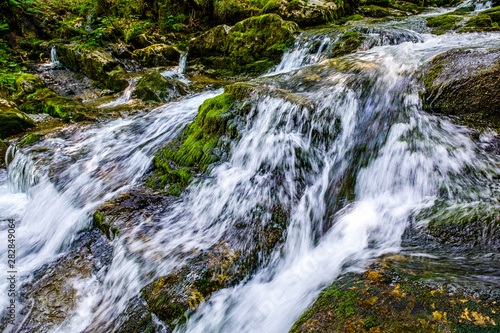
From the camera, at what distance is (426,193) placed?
289 cm

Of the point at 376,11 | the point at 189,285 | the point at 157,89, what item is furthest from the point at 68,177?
the point at 376,11

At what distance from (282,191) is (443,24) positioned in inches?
337

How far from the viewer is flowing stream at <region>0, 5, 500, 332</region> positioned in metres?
2.51

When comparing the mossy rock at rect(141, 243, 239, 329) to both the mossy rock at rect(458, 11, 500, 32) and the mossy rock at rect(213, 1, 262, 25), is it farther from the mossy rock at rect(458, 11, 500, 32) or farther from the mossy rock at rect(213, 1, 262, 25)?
the mossy rock at rect(213, 1, 262, 25)

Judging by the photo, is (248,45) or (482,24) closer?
(482,24)

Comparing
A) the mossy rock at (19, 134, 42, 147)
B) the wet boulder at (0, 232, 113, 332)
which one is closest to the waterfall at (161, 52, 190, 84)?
the mossy rock at (19, 134, 42, 147)

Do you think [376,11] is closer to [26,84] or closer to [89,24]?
[26,84]

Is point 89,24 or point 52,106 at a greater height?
point 89,24

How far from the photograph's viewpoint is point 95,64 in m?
9.91

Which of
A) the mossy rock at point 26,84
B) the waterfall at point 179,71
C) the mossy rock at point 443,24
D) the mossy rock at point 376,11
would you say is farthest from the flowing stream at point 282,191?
the mossy rock at point 376,11

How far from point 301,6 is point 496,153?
33.8 feet

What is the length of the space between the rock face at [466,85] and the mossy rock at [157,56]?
430 inches

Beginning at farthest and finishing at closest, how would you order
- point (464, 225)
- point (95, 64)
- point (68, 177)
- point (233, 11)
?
point (233, 11) < point (95, 64) < point (68, 177) < point (464, 225)

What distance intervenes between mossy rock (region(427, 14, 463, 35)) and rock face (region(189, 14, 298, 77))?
435 cm
